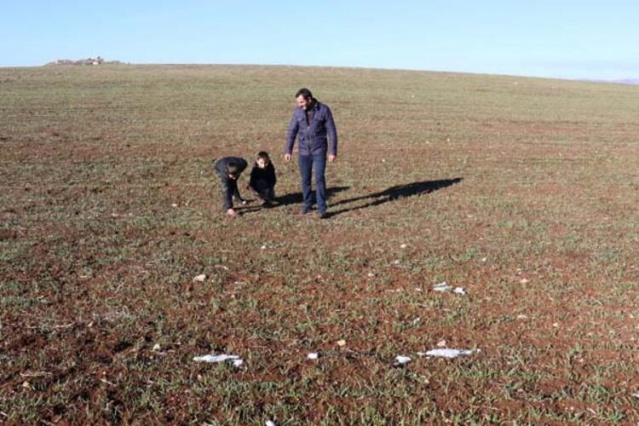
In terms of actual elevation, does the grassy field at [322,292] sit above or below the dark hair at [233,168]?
below


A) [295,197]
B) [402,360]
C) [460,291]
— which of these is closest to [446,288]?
[460,291]

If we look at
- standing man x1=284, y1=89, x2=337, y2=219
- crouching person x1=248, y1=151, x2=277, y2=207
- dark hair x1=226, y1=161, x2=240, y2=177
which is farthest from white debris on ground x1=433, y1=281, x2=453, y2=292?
crouching person x1=248, y1=151, x2=277, y2=207

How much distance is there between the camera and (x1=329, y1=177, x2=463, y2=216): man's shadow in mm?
11266

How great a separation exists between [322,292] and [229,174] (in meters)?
3.74

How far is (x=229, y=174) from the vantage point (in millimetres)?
9742

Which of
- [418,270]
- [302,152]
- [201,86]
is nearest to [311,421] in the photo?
[418,270]

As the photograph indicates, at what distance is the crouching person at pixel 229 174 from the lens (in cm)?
970

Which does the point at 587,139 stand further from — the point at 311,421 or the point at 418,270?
the point at 311,421

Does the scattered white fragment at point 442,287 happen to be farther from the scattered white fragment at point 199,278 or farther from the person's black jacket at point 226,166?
the person's black jacket at point 226,166

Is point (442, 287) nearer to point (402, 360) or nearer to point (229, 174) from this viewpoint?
point (402, 360)

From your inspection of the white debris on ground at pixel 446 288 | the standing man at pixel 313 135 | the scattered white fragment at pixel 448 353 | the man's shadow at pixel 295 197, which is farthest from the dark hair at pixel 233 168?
the scattered white fragment at pixel 448 353

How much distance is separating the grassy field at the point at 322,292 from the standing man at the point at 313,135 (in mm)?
689

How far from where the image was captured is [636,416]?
415 centimetres

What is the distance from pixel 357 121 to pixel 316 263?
63.5ft
